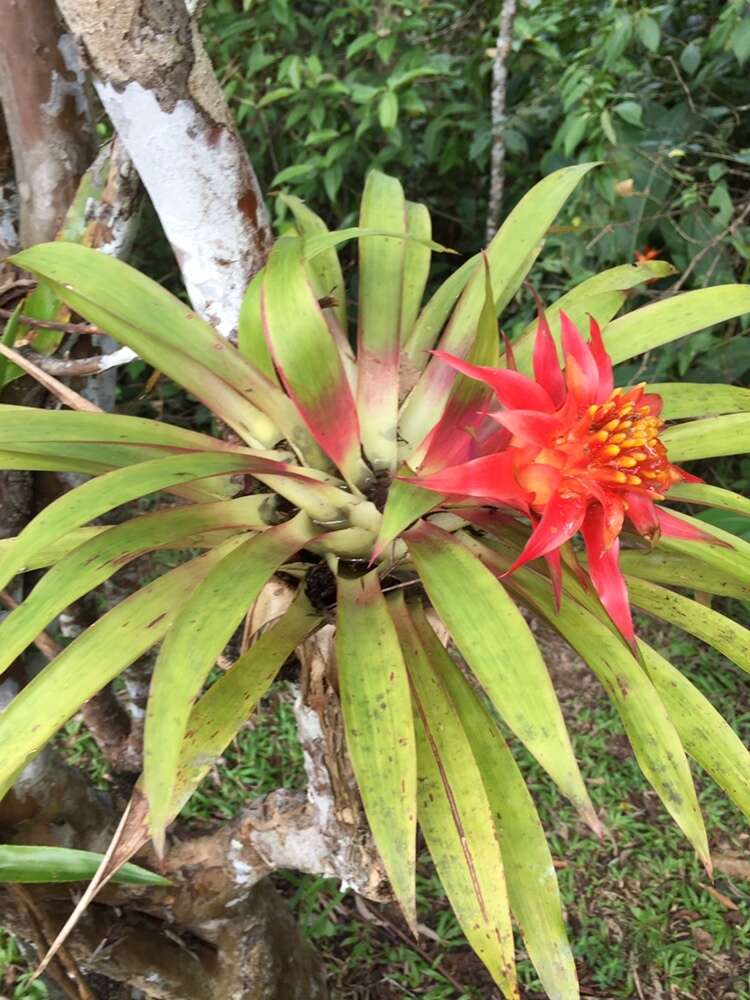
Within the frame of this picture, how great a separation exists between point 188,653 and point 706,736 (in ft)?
1.78

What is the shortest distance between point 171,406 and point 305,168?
1.35m

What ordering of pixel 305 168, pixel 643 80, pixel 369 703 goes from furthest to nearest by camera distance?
pixel 643 80 < pixel 305 168 < pixel 369 703

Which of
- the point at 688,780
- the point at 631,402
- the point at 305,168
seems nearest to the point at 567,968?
the point at 688,780

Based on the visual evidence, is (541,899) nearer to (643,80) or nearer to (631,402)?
(631,402)

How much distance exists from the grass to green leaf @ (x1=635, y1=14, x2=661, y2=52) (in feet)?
5.35

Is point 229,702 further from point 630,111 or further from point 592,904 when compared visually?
point 630,111

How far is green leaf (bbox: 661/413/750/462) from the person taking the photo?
36.1 inches

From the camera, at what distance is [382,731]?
0.70 metres

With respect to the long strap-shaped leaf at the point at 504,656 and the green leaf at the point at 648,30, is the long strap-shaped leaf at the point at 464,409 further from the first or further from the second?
the green leaf at the point at 648,30

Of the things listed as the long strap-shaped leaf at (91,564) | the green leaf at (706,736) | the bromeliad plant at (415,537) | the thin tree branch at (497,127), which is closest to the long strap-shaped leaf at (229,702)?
the bromeliad plant at (415,537)

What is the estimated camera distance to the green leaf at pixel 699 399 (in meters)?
0.97

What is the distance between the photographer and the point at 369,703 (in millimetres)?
711

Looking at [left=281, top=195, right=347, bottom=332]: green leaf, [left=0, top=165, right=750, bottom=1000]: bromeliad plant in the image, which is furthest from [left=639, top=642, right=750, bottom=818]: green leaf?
[left=281, top=195, right=347, bottom=332]: green leaf

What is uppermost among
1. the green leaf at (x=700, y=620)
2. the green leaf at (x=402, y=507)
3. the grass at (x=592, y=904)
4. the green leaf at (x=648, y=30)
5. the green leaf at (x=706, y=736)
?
the green leaf at (x=648, y=30)
